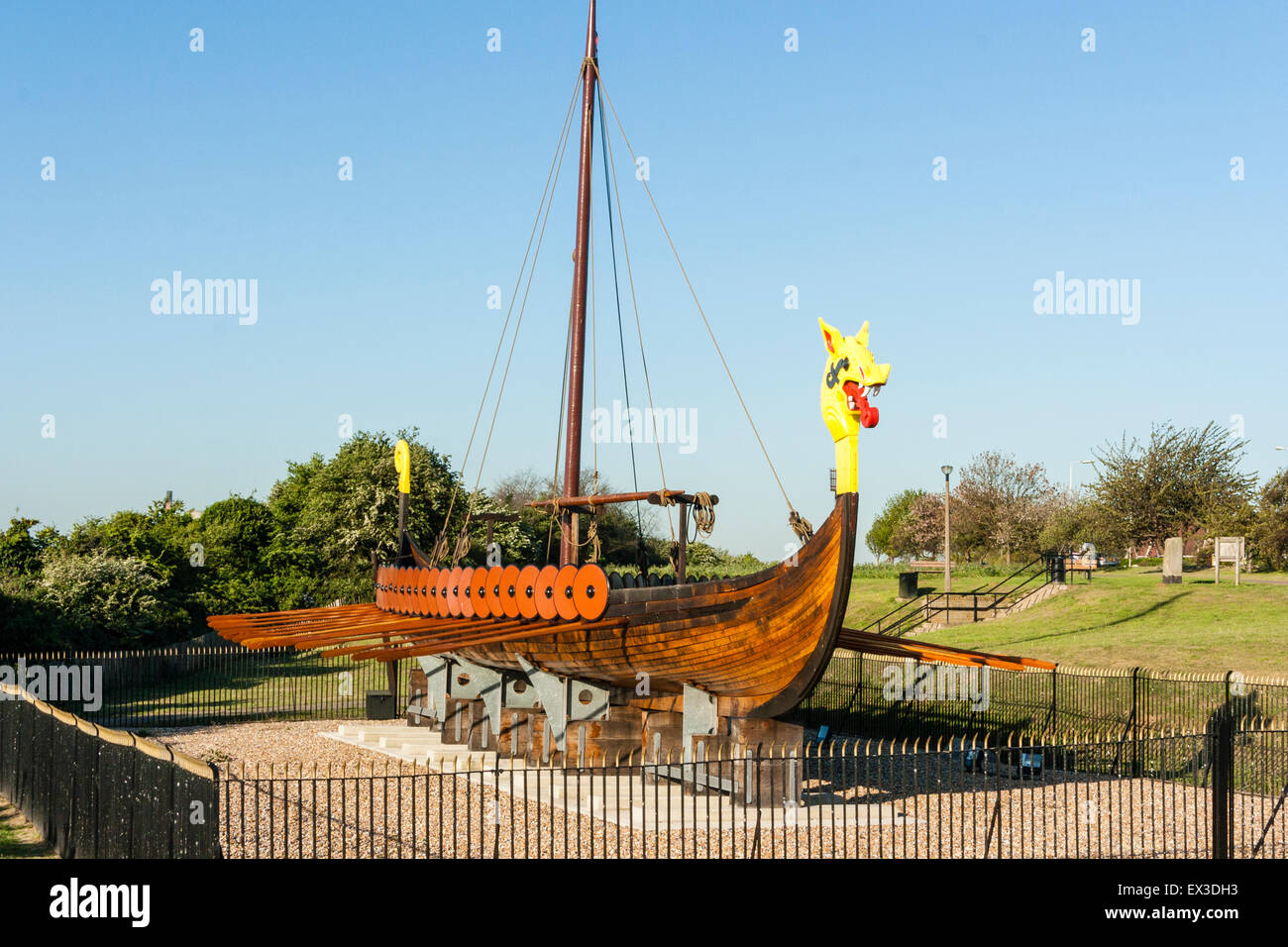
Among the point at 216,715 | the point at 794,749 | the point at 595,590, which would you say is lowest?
the point at 216,715

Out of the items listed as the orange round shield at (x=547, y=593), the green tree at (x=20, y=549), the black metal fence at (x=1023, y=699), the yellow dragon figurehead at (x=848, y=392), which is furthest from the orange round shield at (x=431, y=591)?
the green tree at (x=20, y=549)

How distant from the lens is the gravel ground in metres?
11.5

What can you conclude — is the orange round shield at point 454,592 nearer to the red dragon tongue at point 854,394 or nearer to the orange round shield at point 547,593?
the orange round shield at point 547,593

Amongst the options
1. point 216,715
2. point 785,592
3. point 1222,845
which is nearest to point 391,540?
point 216,715

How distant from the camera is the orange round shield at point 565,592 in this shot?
14.8 meters

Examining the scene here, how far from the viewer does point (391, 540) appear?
A: 47.0m

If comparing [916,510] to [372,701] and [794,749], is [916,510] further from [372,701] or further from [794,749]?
[794,749]

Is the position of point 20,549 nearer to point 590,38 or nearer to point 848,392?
point 590,38

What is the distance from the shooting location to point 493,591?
640 inches

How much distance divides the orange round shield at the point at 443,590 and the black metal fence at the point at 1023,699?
5.65m

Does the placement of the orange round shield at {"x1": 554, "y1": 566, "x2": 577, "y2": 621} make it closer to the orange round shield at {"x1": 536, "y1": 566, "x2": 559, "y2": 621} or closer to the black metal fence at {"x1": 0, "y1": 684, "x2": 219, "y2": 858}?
the orange round shield at {"x1": 536, "y1": 566, "x2": 559, "y2": 621}
